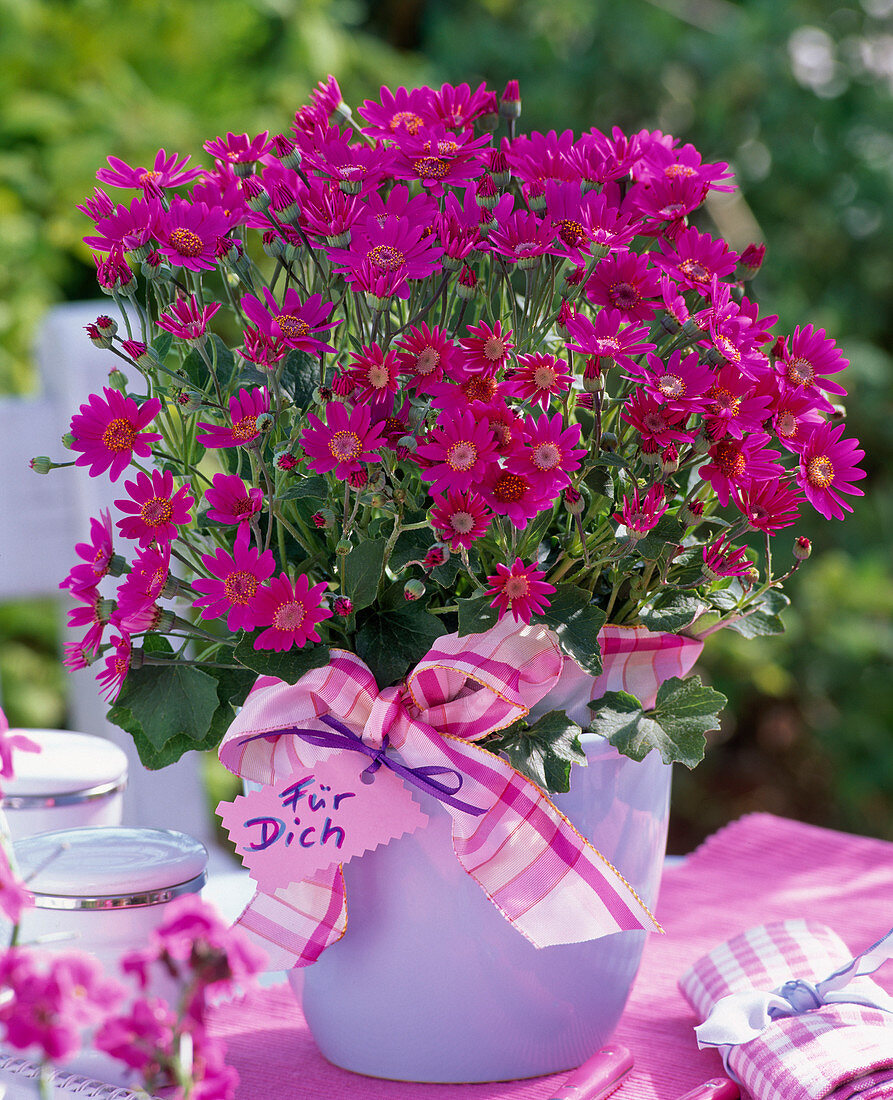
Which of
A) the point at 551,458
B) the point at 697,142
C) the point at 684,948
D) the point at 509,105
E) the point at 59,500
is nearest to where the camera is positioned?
the point at 551,458

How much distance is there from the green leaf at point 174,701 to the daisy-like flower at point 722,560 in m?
0.19

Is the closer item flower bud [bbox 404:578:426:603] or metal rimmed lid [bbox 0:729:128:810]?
flower bud [bbox 404:578:426:603]

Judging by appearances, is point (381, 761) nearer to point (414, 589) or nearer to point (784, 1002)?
point (414, 589)

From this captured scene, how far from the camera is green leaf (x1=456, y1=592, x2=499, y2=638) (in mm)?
400

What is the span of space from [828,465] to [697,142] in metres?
1.69

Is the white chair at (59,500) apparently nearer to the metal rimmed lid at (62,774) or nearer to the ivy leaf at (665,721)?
the metal rimmed lid at (62,774)

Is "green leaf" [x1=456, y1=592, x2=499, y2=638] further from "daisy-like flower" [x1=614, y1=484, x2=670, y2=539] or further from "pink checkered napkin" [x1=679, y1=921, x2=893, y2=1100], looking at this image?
"pink checkered napkin" [x1=679, y1=921, x2=893, y2=1100]

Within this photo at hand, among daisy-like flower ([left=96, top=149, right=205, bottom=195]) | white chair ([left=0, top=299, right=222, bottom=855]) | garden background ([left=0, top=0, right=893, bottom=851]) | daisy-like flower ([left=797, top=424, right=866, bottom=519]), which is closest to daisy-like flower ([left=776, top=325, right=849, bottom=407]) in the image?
daisy-like flower ([left=797, top=424, right=866, bottom=519])

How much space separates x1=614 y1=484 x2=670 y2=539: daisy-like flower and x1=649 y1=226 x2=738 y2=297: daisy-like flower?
81mm

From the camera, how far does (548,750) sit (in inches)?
16.3

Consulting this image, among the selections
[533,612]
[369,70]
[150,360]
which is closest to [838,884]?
[533,612]

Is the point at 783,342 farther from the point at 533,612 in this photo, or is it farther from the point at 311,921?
the point at 311,921

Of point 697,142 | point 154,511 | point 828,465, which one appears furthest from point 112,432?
point 697,142

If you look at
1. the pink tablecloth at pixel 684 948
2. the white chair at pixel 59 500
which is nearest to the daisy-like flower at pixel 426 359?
the pink tablecloth at pixel 684 948
